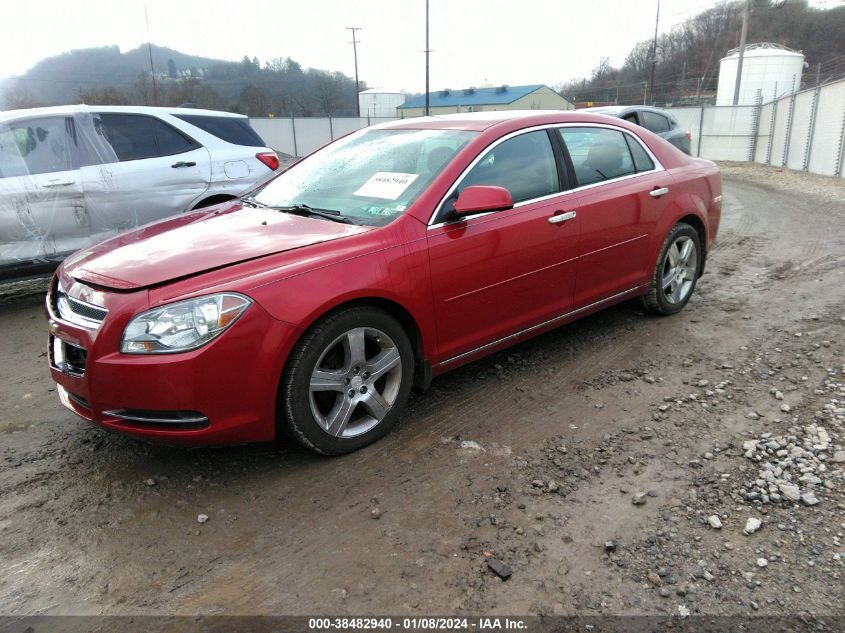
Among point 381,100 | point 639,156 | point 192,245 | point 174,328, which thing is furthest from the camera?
point 381,100

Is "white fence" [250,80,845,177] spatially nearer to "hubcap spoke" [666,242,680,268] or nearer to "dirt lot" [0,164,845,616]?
"hubcap spoke" [666,242,680,268]

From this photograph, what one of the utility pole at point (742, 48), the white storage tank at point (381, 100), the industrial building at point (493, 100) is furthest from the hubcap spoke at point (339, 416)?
the white storage tank at point (381, 100)

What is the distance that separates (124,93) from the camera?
138ft

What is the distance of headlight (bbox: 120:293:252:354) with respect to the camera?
2.71 metres

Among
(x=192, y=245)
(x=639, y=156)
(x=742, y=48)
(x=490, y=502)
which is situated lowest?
(x=490, y=502)

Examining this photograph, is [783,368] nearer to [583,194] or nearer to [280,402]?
[583,194]

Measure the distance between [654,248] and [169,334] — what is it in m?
3.63

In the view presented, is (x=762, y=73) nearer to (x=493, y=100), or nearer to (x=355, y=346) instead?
(x=355, y=346)

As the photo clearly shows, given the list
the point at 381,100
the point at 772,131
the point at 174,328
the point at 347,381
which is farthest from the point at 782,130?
the point at 381,100

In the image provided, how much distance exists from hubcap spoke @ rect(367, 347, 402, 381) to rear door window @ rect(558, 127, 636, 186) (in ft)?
6.21

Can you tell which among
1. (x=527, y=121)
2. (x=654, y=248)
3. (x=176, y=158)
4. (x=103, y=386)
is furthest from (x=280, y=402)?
(x=176, y=158)

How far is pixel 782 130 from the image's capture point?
2070 cm

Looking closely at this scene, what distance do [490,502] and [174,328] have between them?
161 centimetres

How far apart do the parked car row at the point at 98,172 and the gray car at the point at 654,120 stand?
6.51 metres
